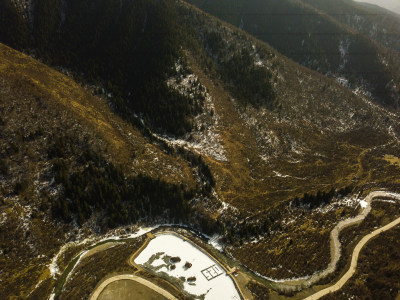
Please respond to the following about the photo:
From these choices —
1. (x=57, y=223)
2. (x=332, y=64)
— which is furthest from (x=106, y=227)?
(x=332, y=64)

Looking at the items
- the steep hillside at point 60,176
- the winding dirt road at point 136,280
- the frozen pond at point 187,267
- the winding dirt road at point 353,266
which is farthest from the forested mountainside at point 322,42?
the winding dirt road at point 136,280

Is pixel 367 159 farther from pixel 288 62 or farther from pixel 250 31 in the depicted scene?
pixel 250 31

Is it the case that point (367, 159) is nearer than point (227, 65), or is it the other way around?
point (367, 159)

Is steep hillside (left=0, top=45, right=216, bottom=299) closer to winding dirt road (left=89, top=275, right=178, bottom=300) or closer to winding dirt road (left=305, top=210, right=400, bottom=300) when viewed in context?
winding dirt road (left=89, top=275, right=178, bottom=300)

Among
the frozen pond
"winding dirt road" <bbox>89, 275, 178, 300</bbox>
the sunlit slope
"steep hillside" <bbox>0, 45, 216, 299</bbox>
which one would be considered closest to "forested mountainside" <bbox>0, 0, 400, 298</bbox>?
"steep hillside" <bbox>0, 45, 216, 299</bbox>

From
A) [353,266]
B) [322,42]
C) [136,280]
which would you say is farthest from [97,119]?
[322,42]

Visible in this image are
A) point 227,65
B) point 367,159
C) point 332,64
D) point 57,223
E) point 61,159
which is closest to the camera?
point 57,223
